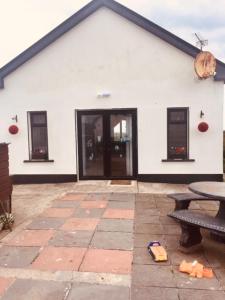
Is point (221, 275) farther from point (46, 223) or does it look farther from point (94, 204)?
point (94, 204)

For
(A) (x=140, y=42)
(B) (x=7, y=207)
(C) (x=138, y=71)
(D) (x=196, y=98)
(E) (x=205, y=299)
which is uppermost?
(A) (x=140, y=42)

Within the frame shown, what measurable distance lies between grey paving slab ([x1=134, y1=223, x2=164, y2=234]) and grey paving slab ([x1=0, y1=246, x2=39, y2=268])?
1839mm

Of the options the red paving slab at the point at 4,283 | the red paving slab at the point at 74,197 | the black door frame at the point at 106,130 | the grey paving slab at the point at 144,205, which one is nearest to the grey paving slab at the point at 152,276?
the red paving slab at the point at 4,283

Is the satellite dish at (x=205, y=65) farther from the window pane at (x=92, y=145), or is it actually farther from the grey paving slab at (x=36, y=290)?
the grey paving slab at (x=36, y=290)

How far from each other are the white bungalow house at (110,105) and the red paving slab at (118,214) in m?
3.00

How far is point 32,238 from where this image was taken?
4859 millimetres

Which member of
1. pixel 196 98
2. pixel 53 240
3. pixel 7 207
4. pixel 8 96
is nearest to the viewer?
pixel 53 240

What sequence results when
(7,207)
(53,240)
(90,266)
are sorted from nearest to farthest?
(90,266) → (53,240) → (7,207)

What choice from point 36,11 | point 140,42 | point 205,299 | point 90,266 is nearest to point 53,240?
point 90,266

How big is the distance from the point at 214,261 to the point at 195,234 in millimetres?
492

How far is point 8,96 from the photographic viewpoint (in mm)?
9531

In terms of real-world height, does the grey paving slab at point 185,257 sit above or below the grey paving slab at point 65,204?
below

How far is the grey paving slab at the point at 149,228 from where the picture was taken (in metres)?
5.08

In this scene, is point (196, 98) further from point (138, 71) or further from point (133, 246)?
point (133, 246)
